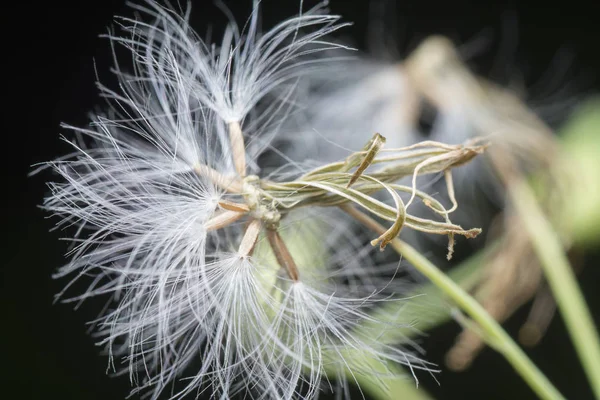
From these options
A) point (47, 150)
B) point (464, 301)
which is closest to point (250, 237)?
point (464, 301)

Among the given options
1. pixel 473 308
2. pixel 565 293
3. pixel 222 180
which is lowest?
pixel 565 293

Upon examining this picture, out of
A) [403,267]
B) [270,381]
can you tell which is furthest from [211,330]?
[403,267]

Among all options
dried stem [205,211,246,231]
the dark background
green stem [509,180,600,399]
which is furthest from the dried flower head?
the dark background

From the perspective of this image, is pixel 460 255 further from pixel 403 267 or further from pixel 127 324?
pixel 127 324

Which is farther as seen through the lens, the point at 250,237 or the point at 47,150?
the point at 47,150

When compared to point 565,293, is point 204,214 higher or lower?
higher

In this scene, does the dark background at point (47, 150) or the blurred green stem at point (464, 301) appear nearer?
the blurred green stem at point (464, 301)

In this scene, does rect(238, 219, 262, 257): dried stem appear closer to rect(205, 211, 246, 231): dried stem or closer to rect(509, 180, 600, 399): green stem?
rect(205, 211, 246, 231): dried stem

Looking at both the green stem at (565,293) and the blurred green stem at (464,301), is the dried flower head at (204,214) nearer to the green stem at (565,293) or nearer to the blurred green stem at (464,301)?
the blurred green stem at (464,301)

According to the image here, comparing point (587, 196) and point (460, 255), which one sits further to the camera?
point (460, 255)

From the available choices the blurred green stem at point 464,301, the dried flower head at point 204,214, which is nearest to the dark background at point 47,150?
the dried flower head at point 204,214

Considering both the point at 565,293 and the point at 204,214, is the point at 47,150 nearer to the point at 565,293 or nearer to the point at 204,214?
the point at 204,214
